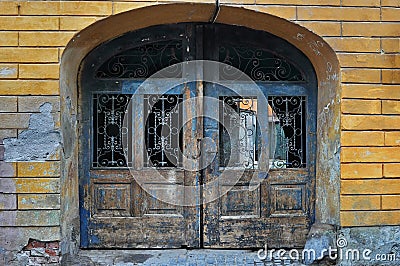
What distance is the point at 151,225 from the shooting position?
190 inches

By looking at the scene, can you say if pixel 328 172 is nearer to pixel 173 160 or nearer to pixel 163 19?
pixel 173 160

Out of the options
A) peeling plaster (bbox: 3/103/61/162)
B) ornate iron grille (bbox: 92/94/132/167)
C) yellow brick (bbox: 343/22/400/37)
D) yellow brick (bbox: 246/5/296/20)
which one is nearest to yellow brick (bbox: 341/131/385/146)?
yellow brick (bbox: 343/22/400/37)

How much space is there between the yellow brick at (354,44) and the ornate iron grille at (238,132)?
1012mm

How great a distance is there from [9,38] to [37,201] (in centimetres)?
147

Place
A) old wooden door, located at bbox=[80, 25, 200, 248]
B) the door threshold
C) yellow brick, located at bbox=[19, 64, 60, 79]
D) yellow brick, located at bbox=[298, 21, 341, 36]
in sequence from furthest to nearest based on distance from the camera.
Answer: old wooden door, located at bbox=[80, 25, 200, 248], the door threshold, yellow brick, located at bbox=[298, 21, 341, 36], yellow brick, located at bbox=[19, 64, 60, 79]

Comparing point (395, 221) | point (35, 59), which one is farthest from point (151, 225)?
point (395, 221)

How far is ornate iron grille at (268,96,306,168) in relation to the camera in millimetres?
4891

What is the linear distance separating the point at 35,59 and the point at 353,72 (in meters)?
2.88

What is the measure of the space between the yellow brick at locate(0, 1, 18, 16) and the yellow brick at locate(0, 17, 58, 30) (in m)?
0.05

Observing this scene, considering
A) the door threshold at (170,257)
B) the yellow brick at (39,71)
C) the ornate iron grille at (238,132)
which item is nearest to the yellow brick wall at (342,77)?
the yellow brick at (39,71)

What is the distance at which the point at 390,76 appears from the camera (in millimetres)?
4301

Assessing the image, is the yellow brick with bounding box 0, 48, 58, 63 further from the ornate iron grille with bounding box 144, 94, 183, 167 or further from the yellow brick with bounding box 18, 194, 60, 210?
the yellow brick with bounding box 18, 194, 60, 210

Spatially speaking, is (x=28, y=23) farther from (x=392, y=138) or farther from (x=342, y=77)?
(x=392, y=138)

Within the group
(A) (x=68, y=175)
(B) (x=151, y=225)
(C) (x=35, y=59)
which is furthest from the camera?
(B) (x=151, y=225)
